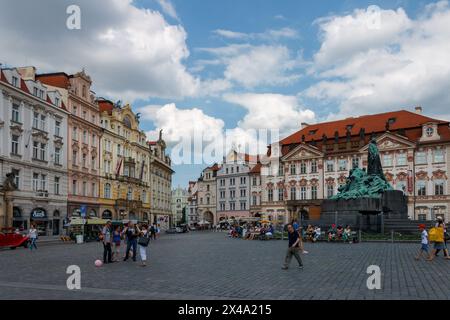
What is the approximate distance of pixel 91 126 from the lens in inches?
2388

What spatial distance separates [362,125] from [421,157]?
37.6 feet

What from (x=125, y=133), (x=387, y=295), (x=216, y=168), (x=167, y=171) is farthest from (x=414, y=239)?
(x=216, y=168)

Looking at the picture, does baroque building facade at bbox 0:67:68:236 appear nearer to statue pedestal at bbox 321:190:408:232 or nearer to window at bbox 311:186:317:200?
statue pedestal at bbox 321:190:408:232

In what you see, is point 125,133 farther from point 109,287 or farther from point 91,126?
point 109,287

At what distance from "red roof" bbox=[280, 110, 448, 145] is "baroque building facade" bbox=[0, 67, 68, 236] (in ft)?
134

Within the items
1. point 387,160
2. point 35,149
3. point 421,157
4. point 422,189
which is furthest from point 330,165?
point 35,149

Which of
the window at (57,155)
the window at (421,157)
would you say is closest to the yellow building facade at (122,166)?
the window at (57,155)

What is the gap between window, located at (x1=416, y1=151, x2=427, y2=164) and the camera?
216 ft

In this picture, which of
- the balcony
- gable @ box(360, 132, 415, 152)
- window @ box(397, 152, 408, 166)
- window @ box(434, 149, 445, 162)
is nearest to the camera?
the balcony

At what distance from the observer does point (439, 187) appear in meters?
64.3

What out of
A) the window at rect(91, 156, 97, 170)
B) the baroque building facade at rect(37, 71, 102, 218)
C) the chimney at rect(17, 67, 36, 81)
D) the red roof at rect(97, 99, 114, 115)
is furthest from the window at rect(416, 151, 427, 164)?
the chimney at rect(17, 67, 36, 81)

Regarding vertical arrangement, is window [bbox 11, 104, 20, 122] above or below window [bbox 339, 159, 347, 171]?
above

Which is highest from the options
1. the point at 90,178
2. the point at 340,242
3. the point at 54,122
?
the point at 54,122
